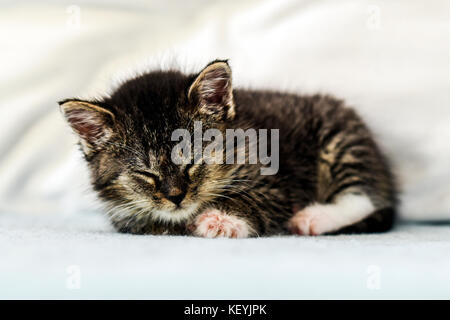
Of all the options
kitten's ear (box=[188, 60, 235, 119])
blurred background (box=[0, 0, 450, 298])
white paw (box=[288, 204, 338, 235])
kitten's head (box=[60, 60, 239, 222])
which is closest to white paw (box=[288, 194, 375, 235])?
white paw (box=[288, 204, 338, 235])

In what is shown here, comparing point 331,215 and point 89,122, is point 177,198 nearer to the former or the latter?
point 89,122

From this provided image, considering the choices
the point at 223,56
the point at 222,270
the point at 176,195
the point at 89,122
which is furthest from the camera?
the point at 223,56

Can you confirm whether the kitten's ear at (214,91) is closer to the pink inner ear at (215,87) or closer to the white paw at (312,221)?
the pink inner ear at (215,87)

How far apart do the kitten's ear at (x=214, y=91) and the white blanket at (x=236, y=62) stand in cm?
58

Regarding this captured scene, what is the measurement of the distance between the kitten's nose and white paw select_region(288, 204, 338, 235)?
0.52 meters

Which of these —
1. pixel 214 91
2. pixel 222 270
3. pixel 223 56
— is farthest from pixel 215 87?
pixel 223 56

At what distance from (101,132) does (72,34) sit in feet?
3.12

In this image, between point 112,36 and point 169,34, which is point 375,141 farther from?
point 112,36

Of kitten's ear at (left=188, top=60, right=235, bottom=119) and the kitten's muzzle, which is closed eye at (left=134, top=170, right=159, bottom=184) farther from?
kitten's ear at (left=188, top=60, right=235, bottom=119)

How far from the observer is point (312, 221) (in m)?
2.02

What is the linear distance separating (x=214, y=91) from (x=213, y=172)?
297mm

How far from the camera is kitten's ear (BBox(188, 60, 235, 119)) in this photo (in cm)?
180

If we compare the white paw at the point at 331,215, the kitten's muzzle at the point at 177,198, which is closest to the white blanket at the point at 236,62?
the white paw at the point at 331,215
